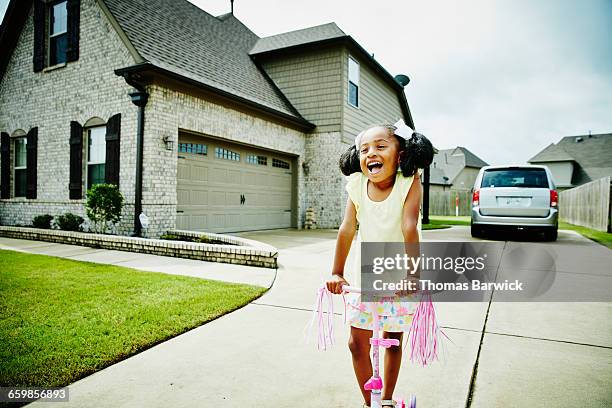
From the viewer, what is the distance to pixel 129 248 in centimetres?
682

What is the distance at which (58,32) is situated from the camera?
393 inches

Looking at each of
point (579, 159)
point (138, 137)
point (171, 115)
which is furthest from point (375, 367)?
point (579, 159)

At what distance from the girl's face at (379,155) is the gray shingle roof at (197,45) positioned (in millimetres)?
Answer: 7329

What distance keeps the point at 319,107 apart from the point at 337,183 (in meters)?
2.77

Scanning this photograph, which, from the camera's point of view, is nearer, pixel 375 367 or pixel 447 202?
pixel 375 367

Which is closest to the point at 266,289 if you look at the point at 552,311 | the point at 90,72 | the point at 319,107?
the point at 552,311

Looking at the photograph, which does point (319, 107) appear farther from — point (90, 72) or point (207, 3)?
point (90, 72)

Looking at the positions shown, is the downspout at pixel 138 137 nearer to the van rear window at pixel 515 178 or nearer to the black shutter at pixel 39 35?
the black shutter at pixel 39 35

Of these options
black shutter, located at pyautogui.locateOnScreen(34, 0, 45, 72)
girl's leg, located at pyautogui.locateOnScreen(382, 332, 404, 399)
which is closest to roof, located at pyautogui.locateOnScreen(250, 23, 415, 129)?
black shutter, located at pyautogui.locateOnScreen(34, 0, 45, 72)

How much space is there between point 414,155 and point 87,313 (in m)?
3.05

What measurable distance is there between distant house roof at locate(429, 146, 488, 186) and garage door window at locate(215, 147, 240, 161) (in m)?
35.5

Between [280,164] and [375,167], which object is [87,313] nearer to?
[375,167]

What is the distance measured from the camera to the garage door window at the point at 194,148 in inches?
348

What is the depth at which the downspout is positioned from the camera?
771 cm
